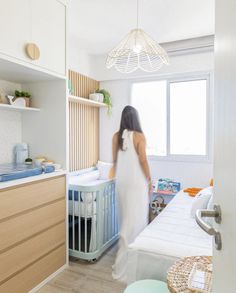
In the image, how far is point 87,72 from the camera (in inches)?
146

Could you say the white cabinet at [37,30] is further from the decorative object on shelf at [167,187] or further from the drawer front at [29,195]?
the decorative object on shelf at [167,187]

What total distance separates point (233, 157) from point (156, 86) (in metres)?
3.24

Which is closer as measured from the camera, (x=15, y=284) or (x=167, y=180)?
(x=15, y=284)

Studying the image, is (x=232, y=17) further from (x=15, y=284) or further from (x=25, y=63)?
(x=15, y=284)

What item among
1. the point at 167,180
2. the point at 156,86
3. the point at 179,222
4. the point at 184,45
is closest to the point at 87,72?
the point at 156,86

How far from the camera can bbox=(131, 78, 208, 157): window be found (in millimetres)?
3420

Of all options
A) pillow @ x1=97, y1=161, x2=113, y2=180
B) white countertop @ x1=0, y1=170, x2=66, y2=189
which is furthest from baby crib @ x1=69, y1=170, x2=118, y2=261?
pillow @ x1=97, y1=161, x2=113, y2=180

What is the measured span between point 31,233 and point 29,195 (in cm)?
32

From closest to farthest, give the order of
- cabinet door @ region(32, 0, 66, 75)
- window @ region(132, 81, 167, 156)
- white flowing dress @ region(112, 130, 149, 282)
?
cabinet door @ region(32, 0, 66, 75) < white flowing dress @ region(112, 130, 149, 282) < window @ region(132, 81, 167, 156)

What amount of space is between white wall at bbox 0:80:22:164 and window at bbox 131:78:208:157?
1.90m

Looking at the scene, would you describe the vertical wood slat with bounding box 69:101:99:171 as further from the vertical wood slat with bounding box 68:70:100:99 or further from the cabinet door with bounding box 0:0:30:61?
the cabinet door with bounding box 0:0:30:61

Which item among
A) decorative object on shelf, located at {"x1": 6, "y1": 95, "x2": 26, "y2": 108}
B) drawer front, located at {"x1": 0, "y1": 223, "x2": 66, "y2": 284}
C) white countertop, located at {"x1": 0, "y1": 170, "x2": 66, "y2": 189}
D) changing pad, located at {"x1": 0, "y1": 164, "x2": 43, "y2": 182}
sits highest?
decorative object on shelf, located at {"x1": 6, "y1": 95, "x2": 26, "y2": 108}

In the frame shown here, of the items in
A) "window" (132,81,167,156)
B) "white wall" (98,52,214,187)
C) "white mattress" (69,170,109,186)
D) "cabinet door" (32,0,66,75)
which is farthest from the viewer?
"window" (132,81,167,156)

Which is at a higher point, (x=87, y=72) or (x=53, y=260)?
(x=87, y=72)
